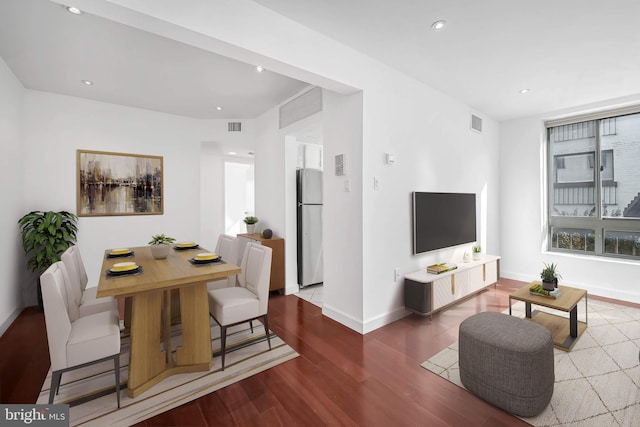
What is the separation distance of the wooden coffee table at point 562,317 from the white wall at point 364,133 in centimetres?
110

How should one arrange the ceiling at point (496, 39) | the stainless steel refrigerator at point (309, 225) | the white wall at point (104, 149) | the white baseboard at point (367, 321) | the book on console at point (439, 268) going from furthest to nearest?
the stainless steel refrigerator at point (309, 225)
the white wall at point (104, 149)
the book on console at point (439, 268)
the white baseboard at point (367, 321)
the ceiling at point (496, 39)

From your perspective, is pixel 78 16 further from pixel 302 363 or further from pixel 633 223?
pixel 633 223

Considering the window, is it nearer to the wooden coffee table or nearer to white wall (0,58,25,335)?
the wooden coffee table

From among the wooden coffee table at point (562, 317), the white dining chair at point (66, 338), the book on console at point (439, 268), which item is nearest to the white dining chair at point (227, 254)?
the white dining chair at point (66, 338)

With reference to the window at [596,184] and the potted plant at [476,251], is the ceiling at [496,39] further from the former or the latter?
the potted plant at [476,251]

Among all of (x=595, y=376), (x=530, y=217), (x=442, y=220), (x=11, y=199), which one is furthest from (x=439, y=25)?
(x=11, y=199)

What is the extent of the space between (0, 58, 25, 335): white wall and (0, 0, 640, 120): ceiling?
271mm

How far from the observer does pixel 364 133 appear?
2.88m

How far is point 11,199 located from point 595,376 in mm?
5837

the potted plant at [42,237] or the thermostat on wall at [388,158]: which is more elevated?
the thermostat on wall at [388,158]

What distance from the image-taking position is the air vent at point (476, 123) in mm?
4324

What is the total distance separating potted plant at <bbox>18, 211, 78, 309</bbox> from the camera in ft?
11.2

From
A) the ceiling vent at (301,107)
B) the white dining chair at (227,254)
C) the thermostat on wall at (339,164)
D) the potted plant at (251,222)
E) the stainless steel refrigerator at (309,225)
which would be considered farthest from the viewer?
the potted plant at (251,222)

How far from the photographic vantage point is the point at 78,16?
7.30 ft
